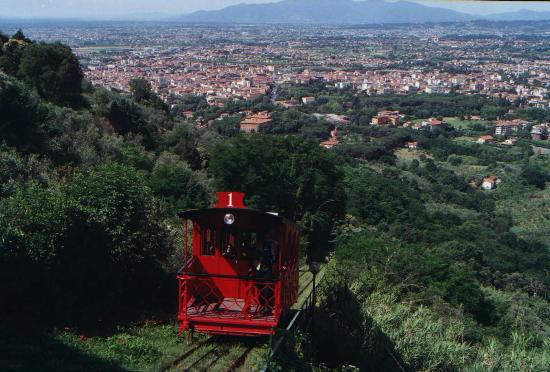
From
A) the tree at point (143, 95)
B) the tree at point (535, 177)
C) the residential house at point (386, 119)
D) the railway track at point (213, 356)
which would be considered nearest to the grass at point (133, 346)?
the railway track at point (213, 356)

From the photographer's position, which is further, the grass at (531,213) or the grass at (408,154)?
the grass at (408,154)

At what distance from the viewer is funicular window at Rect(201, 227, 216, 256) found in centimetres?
903

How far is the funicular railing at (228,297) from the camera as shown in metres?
8.29

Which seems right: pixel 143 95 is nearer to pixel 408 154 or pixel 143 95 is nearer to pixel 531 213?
pixel 531 213

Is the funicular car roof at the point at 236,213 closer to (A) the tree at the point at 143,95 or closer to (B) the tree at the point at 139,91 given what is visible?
(A) the tree at the point at 143,95

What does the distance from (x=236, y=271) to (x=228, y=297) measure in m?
0.38

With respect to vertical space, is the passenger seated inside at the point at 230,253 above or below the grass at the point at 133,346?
above

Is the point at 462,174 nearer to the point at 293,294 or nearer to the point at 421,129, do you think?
the point at 421,129

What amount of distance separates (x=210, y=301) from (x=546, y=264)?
26911 mm

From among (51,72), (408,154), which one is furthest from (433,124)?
(51,72)

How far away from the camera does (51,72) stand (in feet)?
84.7

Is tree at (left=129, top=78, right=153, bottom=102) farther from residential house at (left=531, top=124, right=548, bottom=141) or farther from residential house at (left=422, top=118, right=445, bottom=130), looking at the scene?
residential house at (left=531, top=124, right=548, bottom=141)

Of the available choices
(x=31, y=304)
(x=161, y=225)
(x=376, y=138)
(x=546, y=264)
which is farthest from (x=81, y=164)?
(x=376, y=138)

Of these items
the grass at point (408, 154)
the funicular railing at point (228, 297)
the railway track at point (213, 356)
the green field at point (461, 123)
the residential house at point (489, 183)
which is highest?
the funicular railing at point (228, 297)
